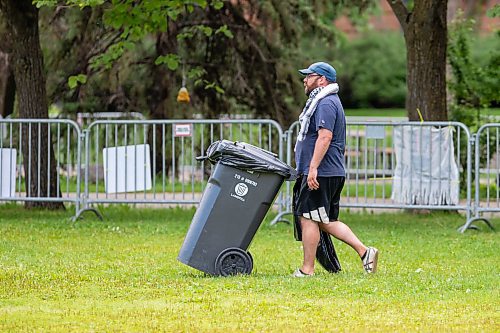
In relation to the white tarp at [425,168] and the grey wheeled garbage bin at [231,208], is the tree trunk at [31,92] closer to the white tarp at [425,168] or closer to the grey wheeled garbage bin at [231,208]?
the white tarp at [425,168]

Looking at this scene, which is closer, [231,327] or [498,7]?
[231,327]

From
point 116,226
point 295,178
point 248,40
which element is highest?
point 248,40

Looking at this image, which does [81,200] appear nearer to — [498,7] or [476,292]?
[498,7]

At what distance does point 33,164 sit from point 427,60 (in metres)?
5.68

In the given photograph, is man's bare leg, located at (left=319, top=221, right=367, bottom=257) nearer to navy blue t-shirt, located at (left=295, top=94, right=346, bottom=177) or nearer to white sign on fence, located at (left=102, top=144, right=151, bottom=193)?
navy blue t-shirt, located at (left=295, top=94, right=346, bottom=177)

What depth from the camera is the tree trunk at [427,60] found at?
16.2 meters

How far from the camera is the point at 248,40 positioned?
20.8m

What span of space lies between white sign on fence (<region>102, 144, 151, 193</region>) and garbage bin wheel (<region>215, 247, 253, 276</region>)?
18.5ft

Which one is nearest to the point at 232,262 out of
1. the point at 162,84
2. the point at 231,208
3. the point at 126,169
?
the point at 231,208

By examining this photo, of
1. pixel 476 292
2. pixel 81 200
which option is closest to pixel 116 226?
pixel 81 200

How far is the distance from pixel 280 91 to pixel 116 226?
24.2 ft

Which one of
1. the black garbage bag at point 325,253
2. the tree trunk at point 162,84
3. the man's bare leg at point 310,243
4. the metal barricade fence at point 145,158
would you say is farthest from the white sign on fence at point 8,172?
the man's bare leg at point 310,243

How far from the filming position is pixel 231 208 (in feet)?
32.1

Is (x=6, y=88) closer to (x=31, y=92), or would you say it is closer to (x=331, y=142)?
(x=31, y=92)
